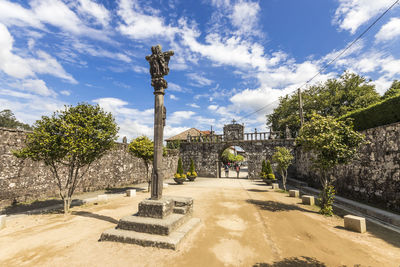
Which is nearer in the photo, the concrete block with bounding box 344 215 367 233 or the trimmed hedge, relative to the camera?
the concrete block with bounding box 344 215 367 233

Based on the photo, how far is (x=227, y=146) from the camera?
78.4 feet

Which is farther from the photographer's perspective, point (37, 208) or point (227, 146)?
point (227, 146)

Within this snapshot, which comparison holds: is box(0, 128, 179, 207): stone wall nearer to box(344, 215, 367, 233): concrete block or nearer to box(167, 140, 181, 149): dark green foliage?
box(344, 215, 367, 233): concrete block

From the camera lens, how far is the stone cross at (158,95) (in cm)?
603

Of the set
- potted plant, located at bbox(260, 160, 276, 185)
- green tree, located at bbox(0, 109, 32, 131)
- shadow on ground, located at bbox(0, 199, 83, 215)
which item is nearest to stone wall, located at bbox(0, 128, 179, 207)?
shadow on ground, located at bbox(0, 199, 83, 215)

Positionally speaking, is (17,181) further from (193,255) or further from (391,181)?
(391,181)

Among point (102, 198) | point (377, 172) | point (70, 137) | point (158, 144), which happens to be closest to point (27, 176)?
point (102, 198)

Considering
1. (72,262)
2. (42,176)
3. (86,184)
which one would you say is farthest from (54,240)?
(86,184)

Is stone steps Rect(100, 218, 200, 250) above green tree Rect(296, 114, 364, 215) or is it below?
below

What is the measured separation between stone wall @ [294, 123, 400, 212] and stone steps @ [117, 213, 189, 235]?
7.95m

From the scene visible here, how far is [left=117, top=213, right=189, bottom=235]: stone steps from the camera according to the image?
491 cm

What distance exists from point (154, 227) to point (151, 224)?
0.12 m

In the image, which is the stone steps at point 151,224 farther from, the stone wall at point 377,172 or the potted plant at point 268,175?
the potted plant at point 268,175

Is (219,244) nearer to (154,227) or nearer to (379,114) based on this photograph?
(154,227)
